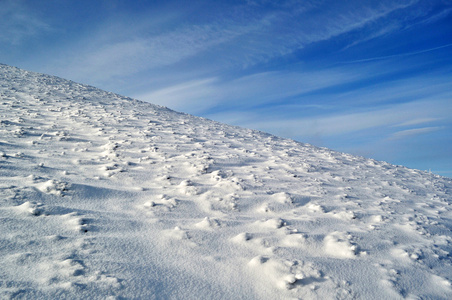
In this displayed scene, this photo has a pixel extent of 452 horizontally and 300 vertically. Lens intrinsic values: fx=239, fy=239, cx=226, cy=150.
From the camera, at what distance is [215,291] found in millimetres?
2648

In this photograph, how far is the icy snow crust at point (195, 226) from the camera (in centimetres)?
270

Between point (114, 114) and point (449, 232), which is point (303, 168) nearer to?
point (449, 232)

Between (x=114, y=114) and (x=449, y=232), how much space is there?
485 inches

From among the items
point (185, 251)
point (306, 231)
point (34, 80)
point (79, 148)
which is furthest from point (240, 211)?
point (34, 80)

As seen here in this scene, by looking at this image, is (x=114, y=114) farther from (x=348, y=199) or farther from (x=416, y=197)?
(x=416, y=197)

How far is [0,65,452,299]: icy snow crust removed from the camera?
270 cm

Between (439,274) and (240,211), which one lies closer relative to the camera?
(439,274)

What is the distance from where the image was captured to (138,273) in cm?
271

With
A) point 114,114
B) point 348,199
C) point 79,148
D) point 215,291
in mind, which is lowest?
point 215,291

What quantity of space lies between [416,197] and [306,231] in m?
5.47

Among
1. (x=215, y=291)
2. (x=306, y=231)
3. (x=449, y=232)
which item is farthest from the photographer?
(x=449, y=232)

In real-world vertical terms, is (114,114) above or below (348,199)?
above

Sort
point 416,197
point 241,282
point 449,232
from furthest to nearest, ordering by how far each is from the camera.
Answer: point 416,197 < point 449,232 < point 241,282

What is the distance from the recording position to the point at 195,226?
389cm
